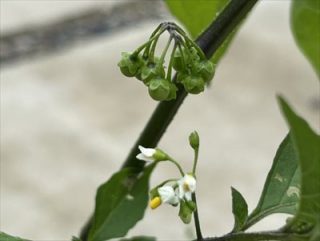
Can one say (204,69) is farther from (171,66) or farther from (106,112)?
(106,112)

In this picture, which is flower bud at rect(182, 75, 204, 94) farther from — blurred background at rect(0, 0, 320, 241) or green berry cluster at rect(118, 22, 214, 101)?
blurred background at rect(0, 0, 320, 241)

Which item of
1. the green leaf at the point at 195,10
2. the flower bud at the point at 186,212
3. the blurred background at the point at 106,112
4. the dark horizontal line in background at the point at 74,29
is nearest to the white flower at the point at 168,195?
the flower bud at the point at 186,212

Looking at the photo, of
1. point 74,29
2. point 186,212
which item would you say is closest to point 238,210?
point 186,212

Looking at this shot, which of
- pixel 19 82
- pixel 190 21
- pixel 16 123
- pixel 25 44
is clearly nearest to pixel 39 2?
pixel 25 44

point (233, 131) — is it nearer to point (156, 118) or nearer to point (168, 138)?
point (168, 138)

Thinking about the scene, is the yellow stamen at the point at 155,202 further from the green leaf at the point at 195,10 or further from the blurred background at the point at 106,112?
the blurred background at the point at 106,112
